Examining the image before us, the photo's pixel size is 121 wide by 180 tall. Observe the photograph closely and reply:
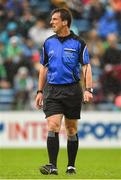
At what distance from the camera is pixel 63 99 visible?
33.9 feet

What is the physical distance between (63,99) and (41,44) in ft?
38.2

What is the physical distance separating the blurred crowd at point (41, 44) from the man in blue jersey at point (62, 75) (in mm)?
9484

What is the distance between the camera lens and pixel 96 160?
609 inches

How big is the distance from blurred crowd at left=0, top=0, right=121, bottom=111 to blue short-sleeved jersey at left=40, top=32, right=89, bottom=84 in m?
9.53

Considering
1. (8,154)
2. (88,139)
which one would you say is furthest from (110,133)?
(8,154)

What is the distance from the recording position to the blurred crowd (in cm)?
2019

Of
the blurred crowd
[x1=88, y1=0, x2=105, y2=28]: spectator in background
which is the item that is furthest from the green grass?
[x1=88, y1=0, x2=105, y2=28]: spectator in background

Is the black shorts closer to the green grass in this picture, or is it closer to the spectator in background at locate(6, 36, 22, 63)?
the green grass

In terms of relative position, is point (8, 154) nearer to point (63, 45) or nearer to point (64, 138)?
point (64, 138)

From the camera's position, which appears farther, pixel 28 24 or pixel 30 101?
pixel 28 24

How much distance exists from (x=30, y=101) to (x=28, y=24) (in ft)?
10.1

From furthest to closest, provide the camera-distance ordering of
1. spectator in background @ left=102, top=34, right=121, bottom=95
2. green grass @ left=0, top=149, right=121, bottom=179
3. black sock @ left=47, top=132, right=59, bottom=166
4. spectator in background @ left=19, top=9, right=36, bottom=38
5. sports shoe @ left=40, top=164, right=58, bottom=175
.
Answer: spectator in background @ left=19, top=9, right=36, bottom=38 < spectator in background @ left=102, top=34, right=121, bottom=95 < green grass @ left=0, top=149, right=121, bottom=179 < black sock @ left=47, top=132, right=59, bottom=166 < sports shoe @ left=40, top=164, right=58, bottom=175

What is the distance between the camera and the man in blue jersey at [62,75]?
1022 cm

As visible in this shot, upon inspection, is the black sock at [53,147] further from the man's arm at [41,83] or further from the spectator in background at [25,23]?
the spectator in background at [25,23]
